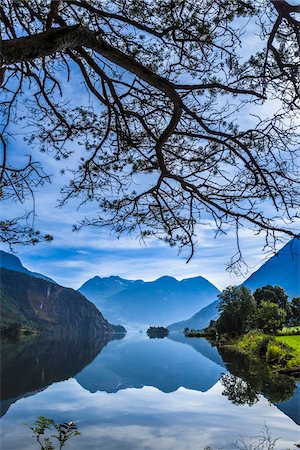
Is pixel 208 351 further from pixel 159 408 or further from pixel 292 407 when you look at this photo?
pixel 292 407

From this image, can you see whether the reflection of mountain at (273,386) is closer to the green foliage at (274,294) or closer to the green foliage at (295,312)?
the green foliage at (274,294)

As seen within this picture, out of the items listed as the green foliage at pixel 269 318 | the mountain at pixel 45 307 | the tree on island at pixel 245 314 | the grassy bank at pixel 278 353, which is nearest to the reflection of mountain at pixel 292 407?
the grassy bank at pixel 278 353

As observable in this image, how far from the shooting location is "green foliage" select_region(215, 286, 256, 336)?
40.3 metres

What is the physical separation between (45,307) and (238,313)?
112 meters

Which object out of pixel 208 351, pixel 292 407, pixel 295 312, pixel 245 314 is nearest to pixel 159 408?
pixel 292 407

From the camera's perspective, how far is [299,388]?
43.8ft

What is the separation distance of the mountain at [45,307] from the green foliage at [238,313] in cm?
7913

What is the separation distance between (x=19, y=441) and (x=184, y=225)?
23.5ft

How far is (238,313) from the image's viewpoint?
40562 millimetres

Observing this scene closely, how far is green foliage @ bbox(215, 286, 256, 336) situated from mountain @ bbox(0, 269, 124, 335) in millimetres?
79131

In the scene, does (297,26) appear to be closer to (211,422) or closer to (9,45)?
(9,45)

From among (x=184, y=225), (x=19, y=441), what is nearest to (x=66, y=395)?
(x=19, y=441)

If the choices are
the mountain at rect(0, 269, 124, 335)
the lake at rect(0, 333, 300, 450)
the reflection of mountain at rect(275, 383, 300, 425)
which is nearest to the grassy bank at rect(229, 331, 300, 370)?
the lake at rect(0, 333, 300, 450)

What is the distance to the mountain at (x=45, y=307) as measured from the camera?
391 feet
